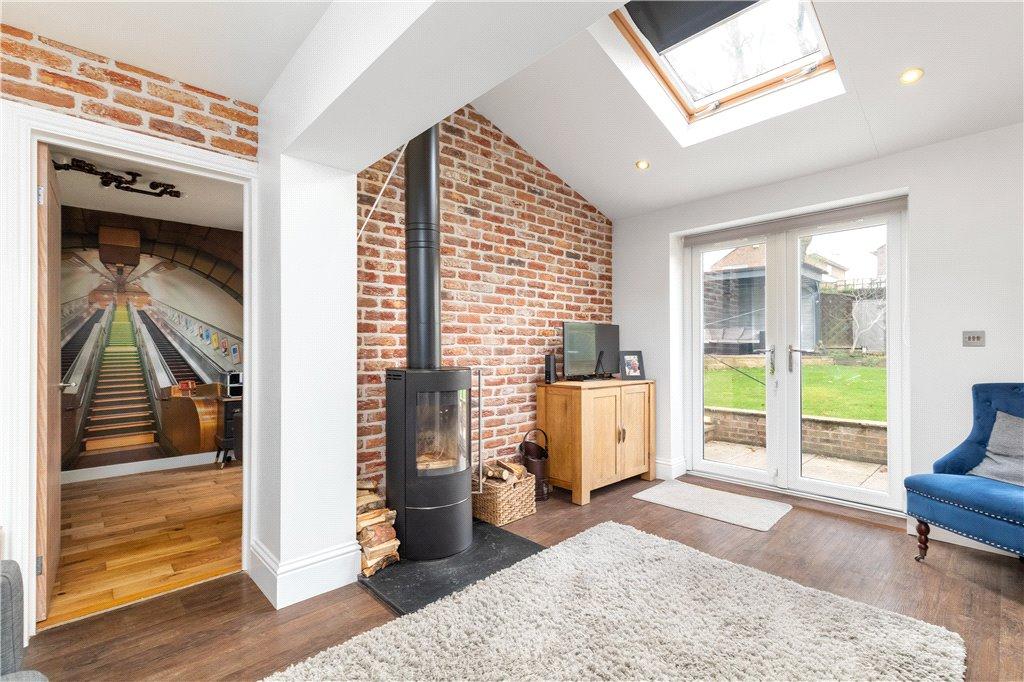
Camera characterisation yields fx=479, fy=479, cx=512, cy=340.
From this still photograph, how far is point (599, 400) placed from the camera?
363 centimetres

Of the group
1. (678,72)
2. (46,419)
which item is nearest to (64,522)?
(46,419)

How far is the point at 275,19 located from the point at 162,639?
2.51m

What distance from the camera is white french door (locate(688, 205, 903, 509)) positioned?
3361 millimetres

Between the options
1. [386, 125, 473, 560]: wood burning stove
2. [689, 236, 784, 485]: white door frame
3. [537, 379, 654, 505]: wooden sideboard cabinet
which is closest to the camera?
[386, 125, 473, 560]: wood burning stove

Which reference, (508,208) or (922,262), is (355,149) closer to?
(508,208)

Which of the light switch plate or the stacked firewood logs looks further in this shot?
the light switch plate

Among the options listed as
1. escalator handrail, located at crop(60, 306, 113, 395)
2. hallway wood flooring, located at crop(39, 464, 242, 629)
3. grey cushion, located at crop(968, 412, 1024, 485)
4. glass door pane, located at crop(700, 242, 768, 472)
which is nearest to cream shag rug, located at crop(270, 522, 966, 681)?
grey cushion, located at crop(968, 412, 1024, 485)

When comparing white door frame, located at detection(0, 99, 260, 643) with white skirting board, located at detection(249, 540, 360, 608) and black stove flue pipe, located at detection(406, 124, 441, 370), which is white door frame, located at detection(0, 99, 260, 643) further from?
black stove flue pipe, located at detection(406, 124, 441, 370)

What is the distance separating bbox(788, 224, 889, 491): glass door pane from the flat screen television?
1.42m

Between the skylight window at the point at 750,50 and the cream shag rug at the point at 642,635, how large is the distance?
2910 millimetres

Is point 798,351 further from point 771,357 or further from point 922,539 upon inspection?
point 922,539

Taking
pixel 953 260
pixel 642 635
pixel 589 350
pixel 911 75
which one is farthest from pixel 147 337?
pixel 953 260

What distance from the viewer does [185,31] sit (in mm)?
1933

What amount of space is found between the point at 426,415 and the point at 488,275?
1342 mm
